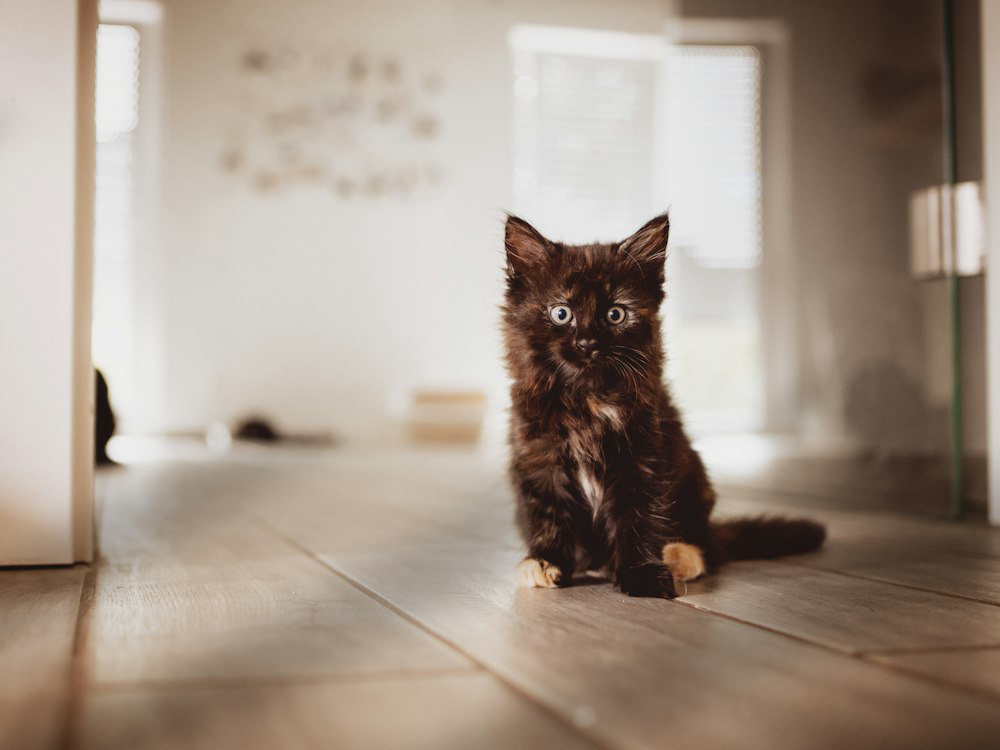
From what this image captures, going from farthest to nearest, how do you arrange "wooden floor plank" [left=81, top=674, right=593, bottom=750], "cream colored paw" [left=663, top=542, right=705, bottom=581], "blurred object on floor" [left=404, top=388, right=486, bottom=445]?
"blurred object on floor" [left=404, top=388, right=486, bottom=445], "cream colored paw" [left=663, top=542, right=705, bottom=581], "wooden floor plank" [left=81, top=674, right=593, bottom=750]

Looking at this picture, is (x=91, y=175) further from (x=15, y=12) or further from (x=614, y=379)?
(x=614, y=379)

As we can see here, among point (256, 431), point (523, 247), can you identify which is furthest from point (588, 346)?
point (256, 431)

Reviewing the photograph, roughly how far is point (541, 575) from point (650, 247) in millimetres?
437

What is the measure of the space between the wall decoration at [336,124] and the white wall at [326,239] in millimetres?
32

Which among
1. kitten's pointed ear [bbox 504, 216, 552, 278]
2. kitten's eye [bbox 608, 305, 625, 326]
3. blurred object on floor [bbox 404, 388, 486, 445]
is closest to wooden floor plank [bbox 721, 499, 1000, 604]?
kitten's eye [bbox 608, 305, 625, 326]

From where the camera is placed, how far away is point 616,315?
1175mm

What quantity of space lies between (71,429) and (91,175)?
0.36 meters

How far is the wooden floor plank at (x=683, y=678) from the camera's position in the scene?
0.63 meters

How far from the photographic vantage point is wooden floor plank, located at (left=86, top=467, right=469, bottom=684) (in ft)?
2.63

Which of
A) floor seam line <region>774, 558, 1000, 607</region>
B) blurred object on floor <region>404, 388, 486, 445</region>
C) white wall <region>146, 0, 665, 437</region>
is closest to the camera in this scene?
floor seam line <region>774, 558, 1000, 607</region>

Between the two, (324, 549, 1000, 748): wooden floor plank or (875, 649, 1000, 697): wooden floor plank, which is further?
(875, 649, 1000, 697): wooden floor plank

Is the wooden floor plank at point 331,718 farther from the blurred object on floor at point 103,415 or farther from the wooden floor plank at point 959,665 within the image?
the blurred object on floor at point 103,415

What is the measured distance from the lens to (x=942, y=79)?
1.95 meters

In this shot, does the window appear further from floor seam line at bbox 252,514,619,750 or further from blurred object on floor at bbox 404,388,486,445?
blurred object on floor at bbox 404,388,486,445
